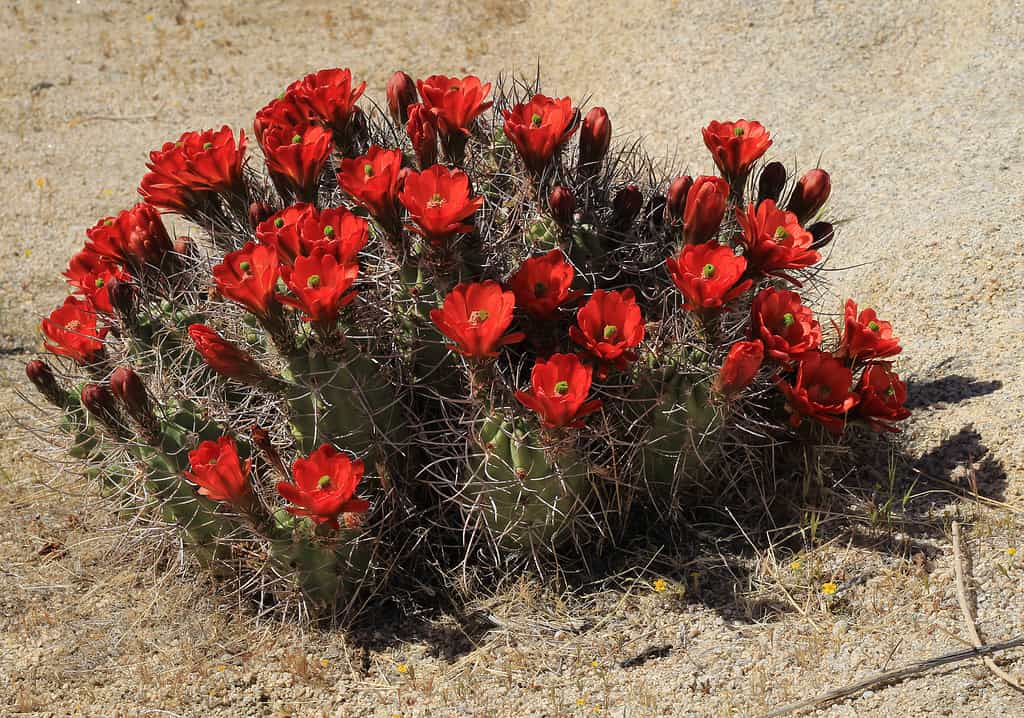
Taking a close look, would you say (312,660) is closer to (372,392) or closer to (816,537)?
(372,392)

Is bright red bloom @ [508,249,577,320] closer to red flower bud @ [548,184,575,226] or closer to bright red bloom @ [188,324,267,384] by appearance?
red flower bud @ [548,184,575,226]

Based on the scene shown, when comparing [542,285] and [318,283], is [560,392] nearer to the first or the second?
[542,285]

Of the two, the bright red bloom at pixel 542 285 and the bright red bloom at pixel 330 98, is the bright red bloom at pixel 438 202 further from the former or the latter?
the bright red bloom at pixel 330 98

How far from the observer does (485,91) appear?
2973 millimetres

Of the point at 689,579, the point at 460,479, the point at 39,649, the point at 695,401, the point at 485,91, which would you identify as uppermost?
the point at 485,91

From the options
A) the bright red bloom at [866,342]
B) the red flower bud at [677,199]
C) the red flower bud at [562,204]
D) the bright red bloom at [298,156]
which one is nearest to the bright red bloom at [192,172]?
the bright red bloom at [298,156]

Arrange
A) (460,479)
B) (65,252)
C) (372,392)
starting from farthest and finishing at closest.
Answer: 1. (65,252)
2. (460,479)
3. (372,392)

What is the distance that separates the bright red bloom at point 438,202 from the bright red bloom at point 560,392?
1.40 feet

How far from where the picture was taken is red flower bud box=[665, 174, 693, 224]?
2.79 m

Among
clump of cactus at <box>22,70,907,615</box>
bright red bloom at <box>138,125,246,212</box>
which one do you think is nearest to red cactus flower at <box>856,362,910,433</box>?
clump of cactus at <box>22,70,907,615</box>

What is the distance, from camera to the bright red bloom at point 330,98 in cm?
303

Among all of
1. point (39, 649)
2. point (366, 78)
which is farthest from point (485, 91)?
point (366, 78)

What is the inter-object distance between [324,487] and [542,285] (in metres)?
0.76

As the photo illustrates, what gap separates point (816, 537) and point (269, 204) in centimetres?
196
